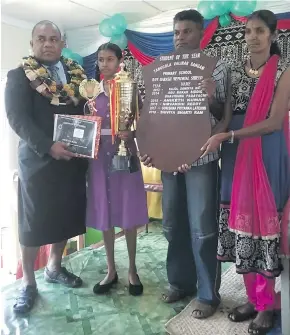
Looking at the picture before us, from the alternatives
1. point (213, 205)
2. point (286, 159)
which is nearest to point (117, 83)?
point (213, 205)

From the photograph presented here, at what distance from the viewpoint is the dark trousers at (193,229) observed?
71.2 inches

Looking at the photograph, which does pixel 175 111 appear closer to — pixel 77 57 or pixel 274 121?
pixel 274 121

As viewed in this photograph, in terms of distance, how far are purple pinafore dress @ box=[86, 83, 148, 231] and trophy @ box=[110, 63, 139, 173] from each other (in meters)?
0.12

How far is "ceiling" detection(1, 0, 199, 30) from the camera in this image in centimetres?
454

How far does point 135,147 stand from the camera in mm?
2059

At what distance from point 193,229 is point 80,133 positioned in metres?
0.75

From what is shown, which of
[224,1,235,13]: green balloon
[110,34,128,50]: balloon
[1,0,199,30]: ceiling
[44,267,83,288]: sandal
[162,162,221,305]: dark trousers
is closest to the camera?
Answer: [162,162,221,305]: dark trousers

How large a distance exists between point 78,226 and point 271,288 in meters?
1.10

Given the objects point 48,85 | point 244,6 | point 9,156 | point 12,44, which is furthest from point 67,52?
point 48,85

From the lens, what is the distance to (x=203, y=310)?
1.92 metres

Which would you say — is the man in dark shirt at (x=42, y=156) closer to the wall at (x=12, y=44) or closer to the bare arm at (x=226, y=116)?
the bare arm at (x=226, y=116)

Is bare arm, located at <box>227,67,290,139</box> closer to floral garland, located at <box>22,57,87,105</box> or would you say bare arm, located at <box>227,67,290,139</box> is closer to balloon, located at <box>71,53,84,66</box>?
floral garland, located at <box>22,57,87,105</box>

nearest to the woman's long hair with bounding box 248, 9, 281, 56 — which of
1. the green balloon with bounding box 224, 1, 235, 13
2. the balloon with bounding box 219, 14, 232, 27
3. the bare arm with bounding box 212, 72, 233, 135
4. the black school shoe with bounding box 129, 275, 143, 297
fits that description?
the bare arm with bounding box 212, 72, 233, 135

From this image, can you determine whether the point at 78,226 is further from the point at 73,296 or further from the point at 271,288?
the point at 271,288
